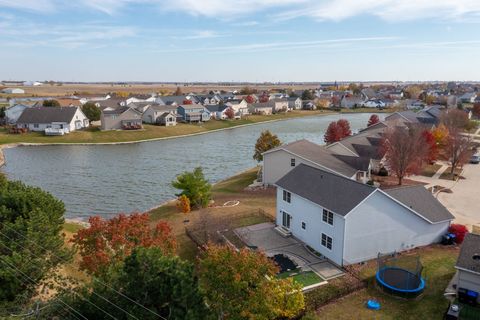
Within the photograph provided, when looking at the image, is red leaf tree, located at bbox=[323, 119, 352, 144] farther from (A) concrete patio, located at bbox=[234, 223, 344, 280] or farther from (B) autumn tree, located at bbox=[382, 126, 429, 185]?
(A) concrete patio, located at bbox=[234, 223, 344, 280]

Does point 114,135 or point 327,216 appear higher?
point 327,216

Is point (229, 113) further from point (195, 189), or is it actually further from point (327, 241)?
point (327, 241)

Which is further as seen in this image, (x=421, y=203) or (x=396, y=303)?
(x=421, y=203)

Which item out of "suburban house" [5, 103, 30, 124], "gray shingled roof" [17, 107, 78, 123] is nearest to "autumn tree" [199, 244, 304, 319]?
"gray shingled roof" [17, 107, 78, 123]

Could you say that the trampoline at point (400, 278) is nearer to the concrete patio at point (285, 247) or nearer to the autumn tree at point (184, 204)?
the concrete patio at point (285, 247)

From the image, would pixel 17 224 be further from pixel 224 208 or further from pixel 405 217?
pixel 405 217

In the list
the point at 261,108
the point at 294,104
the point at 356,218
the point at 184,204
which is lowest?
the point at 184,204

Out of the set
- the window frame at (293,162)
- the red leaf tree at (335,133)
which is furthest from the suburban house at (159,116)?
the window frame at (293,162)

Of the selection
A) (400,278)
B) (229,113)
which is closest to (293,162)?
(400,278)
